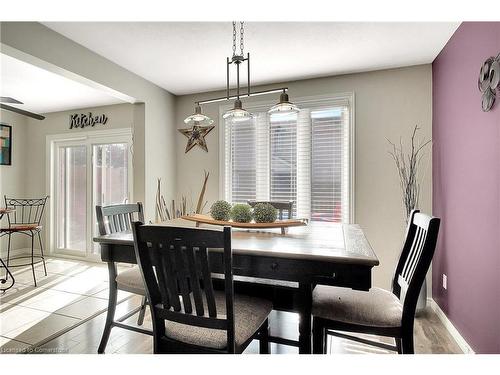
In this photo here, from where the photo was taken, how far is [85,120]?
14.5 ft

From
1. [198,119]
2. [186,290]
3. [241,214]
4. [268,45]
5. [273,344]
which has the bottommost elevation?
[273,344]

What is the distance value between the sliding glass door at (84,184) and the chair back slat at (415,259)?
3696 mm

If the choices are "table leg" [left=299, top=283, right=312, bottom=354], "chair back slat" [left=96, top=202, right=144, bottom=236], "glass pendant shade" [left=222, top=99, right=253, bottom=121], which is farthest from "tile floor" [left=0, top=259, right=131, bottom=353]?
"glass pendant shade" [left=222, top=99, right=253, bottom=121]

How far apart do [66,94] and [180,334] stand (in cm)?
374

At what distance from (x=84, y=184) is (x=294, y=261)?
168 inches

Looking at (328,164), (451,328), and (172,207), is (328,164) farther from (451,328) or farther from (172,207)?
(172,207)

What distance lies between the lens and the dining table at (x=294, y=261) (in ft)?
4.41

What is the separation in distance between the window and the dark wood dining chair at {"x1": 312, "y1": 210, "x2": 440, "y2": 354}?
4.87 feet

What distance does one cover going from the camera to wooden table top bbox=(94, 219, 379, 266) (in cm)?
136

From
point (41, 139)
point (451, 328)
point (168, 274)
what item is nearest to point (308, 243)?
point (168, 274)

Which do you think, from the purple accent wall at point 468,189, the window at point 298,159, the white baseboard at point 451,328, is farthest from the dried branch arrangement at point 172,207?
the white baseboard at point 451,328
